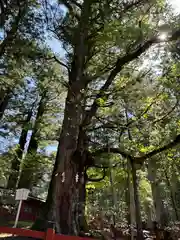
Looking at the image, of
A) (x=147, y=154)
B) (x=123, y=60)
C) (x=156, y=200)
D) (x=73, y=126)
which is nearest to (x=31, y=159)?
(x=73, y=126)

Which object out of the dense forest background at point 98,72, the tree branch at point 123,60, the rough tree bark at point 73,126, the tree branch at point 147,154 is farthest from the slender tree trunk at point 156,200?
the rough tree bark at point 73,126

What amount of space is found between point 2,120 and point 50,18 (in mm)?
7302

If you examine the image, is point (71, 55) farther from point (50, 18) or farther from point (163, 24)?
point (163, 24)

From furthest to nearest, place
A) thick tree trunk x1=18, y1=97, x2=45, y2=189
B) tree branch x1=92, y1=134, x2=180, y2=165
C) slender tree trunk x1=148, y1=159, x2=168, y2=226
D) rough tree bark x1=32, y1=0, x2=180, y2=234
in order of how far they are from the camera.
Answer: slender tree trunk x1=148, y1=159, x2=168, y2=226
thick tree trunk x1=18, y1=97, x2=45, y2=189
tree branch x1=92, y1=134, x2=180, y2=165
rough tree bark x1=32, y1=0, x2=180, y2=234

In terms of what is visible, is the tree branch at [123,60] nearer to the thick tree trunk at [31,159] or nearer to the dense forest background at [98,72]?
the dense forest background at [98,72]

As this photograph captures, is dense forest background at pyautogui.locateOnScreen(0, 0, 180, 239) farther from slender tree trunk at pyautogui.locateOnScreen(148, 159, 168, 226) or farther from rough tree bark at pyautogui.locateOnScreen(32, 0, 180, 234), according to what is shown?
slender tree trunk at pyautogui.locateOnScreen(148, 159, 168, 226)

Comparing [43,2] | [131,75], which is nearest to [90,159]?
[131,75]

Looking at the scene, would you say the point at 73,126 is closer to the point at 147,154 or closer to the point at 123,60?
the point at 147,154

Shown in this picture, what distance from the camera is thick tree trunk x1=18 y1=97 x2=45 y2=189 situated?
1181 centimetres

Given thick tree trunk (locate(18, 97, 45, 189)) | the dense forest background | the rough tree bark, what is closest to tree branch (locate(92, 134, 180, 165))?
the dense forest background

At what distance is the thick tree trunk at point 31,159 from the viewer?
38.8 ft

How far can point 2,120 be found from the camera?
13.2 m

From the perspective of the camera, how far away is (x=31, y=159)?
38.2ft

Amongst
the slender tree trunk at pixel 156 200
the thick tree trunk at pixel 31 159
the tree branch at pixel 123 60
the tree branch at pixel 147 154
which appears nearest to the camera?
the tree branch at pixel 147 154
